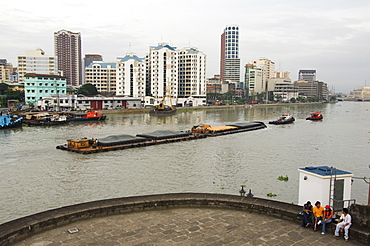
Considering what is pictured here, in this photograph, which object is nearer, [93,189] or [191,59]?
[93,189]

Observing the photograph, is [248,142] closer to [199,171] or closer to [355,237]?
[199,171]

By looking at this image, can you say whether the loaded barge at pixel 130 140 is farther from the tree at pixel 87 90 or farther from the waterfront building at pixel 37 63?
the waterfront building at pixel 37 63

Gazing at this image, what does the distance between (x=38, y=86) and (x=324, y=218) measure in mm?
66126

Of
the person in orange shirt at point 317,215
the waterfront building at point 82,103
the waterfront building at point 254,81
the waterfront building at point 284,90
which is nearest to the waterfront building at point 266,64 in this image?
the waterfront building at point 284,90

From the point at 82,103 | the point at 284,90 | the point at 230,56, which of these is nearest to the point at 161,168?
the point at 82,103

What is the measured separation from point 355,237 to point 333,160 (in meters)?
16.5

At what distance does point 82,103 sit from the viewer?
63.7m

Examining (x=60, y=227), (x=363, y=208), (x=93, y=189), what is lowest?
(x=93, y=189)

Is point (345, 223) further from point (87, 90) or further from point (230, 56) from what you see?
point (230, 56)

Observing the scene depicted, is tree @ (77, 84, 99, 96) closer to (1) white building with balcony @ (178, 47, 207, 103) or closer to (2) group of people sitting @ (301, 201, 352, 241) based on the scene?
(1) white building with balcony @ (178, 47, 207, 103)

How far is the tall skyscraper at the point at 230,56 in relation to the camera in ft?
576

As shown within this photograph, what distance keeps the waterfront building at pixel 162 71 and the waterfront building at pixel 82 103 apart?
9.51 metres

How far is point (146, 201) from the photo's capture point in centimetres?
764

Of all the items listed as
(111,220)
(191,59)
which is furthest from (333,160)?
(191,59)
